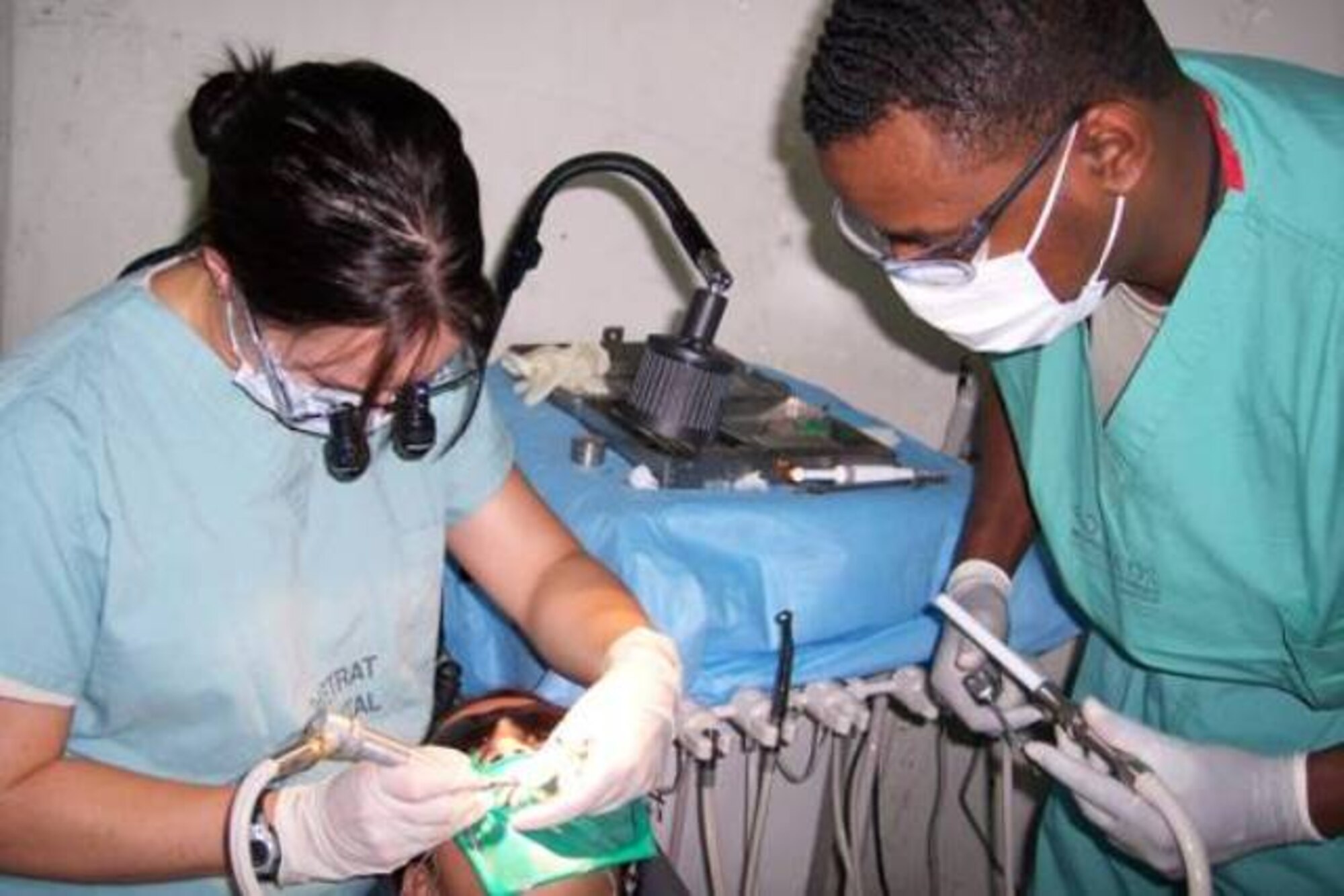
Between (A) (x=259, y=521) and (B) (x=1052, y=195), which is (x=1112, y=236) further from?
(A) (x=259, y=521)

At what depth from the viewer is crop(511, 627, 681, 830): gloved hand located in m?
0.94

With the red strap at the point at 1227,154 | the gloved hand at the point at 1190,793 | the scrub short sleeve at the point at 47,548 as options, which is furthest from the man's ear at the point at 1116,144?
the scrub short sleeve at the point at 47,548

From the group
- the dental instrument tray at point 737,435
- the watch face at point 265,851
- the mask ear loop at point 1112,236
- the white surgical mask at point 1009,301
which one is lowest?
the watch face at point 265,851

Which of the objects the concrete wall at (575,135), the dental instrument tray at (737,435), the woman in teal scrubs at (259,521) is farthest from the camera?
the concrete wall at (575,135)

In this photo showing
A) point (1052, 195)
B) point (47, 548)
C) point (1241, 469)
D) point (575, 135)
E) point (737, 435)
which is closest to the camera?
point (47, 548)

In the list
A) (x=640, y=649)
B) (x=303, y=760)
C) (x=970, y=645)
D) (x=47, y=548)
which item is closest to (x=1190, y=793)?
(x=970, y=645)

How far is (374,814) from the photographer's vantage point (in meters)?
0.86

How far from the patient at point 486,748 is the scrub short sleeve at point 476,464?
9.3 inches

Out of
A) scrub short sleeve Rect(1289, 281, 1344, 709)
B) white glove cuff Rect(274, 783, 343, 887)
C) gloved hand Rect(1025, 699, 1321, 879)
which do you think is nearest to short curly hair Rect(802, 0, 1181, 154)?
scrub short sleeve Rect(1289, 281, 1344, 709)

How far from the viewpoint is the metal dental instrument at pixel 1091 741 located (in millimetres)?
913

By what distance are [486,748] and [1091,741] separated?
68 centimetres

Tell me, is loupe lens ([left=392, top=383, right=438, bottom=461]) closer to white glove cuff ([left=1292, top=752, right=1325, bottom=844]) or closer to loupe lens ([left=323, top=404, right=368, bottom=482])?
loupe lens ([left=323, top=404, right=368, bottom=482])

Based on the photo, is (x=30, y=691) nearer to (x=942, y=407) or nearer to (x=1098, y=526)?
(x=1098, y=526)

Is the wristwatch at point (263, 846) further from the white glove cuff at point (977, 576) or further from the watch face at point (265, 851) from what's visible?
the white glove cuff at point (977, 576)
